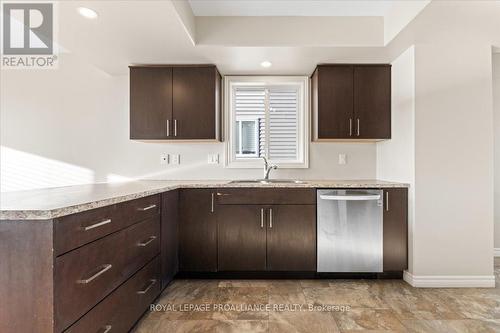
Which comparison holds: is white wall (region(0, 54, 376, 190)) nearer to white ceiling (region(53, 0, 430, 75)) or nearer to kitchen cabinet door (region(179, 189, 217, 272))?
white ceiling (region(53, 0, 430, 75))

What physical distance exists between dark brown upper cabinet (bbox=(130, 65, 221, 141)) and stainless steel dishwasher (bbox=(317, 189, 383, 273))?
1.38m

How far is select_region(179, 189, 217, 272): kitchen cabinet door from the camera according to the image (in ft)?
8.75

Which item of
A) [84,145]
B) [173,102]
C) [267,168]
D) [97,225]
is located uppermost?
[173,102]

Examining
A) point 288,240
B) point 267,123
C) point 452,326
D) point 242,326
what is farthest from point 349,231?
point 267,123

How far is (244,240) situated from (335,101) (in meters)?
1.70

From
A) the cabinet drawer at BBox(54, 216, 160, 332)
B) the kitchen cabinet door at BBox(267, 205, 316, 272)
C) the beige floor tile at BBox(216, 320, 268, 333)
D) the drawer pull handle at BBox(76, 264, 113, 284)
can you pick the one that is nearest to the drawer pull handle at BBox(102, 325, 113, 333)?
the cabinet drawer at BBox(54, 216, 160, 332)

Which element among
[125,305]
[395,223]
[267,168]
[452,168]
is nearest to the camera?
[125,305]

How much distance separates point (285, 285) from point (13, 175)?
3304mm

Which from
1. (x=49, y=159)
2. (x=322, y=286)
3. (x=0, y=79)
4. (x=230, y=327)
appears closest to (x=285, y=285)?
(x=322, y=286)

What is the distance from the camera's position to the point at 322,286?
101 inches

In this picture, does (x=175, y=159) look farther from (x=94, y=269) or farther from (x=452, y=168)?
(x=452, y=168)

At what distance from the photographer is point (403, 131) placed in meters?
2.73

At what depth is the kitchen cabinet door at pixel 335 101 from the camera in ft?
9.78

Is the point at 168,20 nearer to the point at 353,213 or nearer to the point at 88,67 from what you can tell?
the point at 88,67
